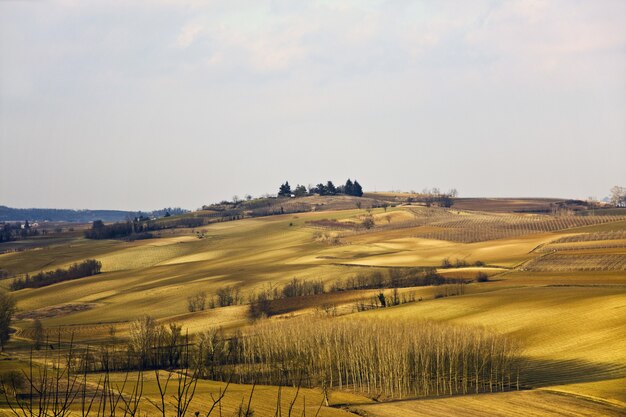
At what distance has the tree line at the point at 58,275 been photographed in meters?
157

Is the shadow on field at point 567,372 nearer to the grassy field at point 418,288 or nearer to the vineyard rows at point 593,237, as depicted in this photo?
the grassy field at point 418,288

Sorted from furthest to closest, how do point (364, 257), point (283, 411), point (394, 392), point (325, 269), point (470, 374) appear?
point (364, 257) → point (325, 269) → point (470, 374) → point (394, 392) → point (283, 411)

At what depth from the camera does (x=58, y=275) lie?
160625 mm

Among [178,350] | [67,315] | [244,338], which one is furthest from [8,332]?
[244,338]

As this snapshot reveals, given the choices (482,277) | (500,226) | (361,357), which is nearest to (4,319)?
(361,357)

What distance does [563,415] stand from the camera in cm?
4778

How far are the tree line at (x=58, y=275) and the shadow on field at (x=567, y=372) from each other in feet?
384

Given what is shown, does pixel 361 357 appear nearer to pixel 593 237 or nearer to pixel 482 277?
pixel 482 277

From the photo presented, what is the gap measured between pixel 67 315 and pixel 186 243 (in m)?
65.2

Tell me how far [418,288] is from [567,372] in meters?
51.0

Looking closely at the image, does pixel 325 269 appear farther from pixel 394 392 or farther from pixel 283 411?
pixel 283 411

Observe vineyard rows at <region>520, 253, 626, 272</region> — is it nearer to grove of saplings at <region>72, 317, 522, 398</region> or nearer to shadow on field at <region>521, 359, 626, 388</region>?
grove of saplings at <region>72, 317, 522, 398</region>

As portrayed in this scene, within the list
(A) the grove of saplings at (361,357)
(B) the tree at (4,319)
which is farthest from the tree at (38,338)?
(A) the grove of saplings at (361,357)

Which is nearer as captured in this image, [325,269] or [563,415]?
[563,415]
